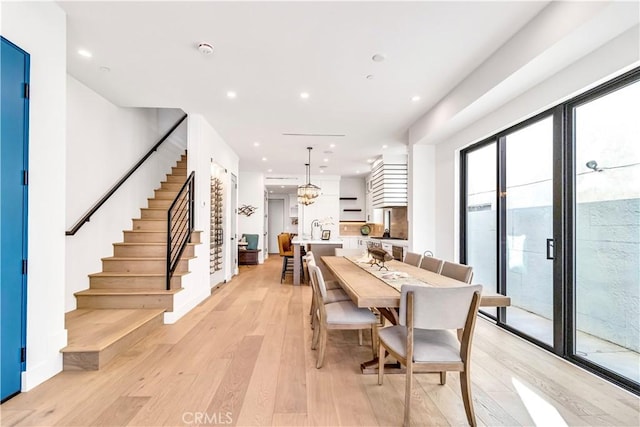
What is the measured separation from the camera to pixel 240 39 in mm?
2646

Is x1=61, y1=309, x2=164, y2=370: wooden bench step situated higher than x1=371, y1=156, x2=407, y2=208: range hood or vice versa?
x1=371, y1=156, x2=407, y2=208: range hood

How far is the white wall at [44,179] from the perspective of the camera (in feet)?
7.00

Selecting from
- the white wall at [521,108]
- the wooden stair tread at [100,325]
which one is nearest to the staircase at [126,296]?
the wooden stair tread at [100,325]

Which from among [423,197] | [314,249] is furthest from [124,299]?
[423,197]

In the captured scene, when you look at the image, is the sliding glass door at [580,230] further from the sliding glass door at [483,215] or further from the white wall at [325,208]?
the white wall at [325,208]

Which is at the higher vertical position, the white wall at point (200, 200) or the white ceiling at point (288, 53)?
the white ceiling at point (288, 53)

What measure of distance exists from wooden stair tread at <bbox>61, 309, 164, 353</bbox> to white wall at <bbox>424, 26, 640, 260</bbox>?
13.8 ft

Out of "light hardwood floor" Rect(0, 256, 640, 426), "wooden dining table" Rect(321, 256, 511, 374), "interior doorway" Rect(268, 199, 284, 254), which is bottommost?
"light hardwood floor" Rect(0, 256, 640, 426)

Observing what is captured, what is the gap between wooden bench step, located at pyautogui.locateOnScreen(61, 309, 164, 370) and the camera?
2460mm

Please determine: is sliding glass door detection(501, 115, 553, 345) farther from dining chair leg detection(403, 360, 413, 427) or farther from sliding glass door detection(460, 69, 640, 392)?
dining chair leg detection(403, 360, 413, 427)

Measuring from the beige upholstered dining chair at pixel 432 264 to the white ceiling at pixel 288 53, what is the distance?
2.01 m

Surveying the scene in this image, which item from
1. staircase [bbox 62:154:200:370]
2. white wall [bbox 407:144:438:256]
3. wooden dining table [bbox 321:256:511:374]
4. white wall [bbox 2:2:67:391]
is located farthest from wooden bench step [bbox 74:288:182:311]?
white wall [bbox 407:144:438:256]

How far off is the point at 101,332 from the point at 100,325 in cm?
24

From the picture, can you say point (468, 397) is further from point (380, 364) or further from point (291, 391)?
point (291, 391)
